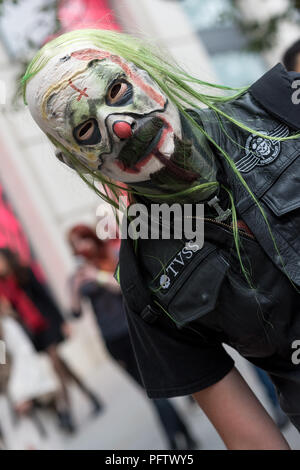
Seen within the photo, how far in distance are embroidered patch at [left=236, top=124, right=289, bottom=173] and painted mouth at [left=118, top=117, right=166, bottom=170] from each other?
29cm

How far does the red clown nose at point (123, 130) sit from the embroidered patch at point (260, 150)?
0.37m

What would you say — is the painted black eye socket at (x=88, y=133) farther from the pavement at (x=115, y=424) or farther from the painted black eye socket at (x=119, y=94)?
the pavement at (x=115, y=424)

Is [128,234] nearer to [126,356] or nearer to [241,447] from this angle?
[241,447]

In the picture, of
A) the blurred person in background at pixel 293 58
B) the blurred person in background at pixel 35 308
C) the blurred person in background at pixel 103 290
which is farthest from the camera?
the blurred person in background at pixel 35 308

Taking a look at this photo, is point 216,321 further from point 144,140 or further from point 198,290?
point 144,140

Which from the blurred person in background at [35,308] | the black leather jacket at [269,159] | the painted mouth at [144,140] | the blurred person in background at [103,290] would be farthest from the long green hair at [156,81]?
the blurred person in background at [35,308]

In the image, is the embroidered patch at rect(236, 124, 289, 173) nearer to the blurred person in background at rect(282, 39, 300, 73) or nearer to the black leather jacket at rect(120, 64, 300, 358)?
the black leather jacket at rect(120, 64, 300, 358)

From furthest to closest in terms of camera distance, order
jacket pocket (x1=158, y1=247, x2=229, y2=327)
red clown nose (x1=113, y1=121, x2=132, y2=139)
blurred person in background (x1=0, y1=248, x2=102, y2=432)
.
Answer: blurred person in background (x1=0, y1=248, x2=102, y2=432) → jacket pocket (x1=158, y1=247, x2=229, y2=327) → red clown nose (x1=113, y1=121, x2=132, y2=139)

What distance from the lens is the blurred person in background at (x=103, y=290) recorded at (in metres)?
5.84

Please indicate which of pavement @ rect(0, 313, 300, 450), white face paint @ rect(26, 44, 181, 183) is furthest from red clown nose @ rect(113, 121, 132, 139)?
pavement @ rect(0, 313, 300, 450)

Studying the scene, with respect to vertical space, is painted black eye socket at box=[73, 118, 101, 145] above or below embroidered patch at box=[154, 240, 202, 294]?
above

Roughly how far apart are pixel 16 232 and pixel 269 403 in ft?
21.1

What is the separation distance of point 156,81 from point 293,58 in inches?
84.5

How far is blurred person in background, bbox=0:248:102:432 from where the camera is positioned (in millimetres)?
7277
